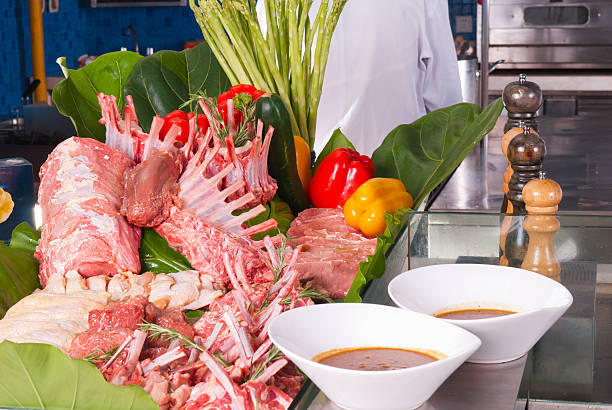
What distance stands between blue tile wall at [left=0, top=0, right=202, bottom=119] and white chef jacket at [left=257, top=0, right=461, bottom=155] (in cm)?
278

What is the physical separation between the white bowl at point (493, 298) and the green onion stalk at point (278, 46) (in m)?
0.78

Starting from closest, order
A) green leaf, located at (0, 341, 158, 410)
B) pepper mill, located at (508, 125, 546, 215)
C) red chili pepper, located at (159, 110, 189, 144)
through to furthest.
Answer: green leaf, located at (0, 341, 158, 410)
pepper mill, located at (508, 125, 546, 215)
red chili pepper, located at (159, 110, 189, 144)

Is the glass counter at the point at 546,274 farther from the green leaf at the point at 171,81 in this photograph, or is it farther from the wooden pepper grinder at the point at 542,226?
the green leaf at the point at 171,81

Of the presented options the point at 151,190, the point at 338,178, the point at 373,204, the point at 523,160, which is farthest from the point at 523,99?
the point at 151,190

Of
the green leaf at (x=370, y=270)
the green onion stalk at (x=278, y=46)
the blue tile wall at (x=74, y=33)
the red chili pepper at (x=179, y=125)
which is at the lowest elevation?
the green leaf at (x=370, y=270)

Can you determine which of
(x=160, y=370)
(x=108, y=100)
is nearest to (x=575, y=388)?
(x=160, y=370)

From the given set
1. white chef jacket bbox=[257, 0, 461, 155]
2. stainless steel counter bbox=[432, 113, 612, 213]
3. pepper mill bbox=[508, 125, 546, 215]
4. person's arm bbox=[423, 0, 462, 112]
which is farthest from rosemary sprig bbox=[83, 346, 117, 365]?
person's arm bbox=[423, 0, 462, 112]

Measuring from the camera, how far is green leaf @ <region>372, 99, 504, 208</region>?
1317 millimetres

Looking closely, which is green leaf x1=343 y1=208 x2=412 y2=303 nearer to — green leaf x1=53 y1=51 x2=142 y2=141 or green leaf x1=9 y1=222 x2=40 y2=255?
green leaf x1=9 y1=222 x2=40 y2=255

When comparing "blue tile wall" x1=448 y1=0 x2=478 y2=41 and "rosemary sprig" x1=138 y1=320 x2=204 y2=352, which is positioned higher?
"blue tile wall" x1=448 y1=0 x2=478 y2=41

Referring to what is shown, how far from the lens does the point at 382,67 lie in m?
2.23

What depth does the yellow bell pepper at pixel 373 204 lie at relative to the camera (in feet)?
3.80

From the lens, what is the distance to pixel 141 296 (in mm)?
886

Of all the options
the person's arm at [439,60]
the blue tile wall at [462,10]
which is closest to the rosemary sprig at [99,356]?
the person's arm at [439,60]
